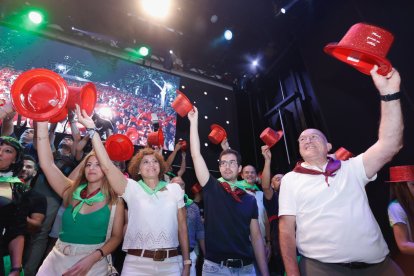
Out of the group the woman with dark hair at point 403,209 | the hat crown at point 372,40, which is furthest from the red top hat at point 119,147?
the woman with dark hair at point 403,209

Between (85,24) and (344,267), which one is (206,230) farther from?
(85,24)

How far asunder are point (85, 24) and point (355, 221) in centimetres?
741

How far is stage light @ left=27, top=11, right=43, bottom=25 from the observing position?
19.2ft

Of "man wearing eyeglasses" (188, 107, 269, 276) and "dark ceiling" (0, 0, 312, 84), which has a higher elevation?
"dark ceiling" (0, 0, 312, 84)

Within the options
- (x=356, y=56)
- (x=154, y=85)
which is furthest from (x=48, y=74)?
(x=154, y=85)

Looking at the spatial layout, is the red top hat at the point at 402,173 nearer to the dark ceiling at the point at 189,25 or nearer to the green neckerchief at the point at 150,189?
the green neckerchief at the point at 150,189

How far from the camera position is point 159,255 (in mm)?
2004

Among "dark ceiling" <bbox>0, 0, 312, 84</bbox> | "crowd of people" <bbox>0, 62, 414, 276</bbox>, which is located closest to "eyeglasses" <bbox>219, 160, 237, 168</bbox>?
"crowd of people" <bbox>0, 62, 414, 276</bbox>

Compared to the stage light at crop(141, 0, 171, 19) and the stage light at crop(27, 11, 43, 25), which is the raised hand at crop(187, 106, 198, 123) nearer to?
the stage light at crop(141, 0, 171, 19)

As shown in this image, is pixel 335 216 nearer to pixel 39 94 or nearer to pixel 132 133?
pixel 39 94

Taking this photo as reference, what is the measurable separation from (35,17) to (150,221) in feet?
21.3

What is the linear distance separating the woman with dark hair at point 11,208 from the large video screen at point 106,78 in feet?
11.1

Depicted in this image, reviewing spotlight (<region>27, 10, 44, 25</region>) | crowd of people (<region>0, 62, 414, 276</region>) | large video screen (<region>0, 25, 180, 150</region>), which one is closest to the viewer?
crowd of people (<region>0, 62, 414, 276</region>)

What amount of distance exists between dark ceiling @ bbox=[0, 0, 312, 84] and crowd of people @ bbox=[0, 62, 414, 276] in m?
4.63
